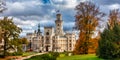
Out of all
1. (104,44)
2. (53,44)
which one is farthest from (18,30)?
(53,44)

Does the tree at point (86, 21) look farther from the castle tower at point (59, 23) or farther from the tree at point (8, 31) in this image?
the castle tower at point (59, 23)

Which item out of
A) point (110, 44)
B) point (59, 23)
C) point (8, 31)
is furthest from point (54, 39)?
point (110, 44)

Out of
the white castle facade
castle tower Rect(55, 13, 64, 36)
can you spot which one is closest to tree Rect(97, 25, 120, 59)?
the white castle facade

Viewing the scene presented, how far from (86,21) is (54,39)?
4524 inches

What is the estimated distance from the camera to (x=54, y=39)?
560ft

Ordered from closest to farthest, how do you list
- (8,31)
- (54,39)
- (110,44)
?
(110,44) < (8,31) < (54,39)

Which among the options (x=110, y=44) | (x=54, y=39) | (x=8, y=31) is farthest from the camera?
(x=54, y=39)

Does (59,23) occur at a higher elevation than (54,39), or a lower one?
higher

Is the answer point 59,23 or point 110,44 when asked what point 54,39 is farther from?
point 110,44

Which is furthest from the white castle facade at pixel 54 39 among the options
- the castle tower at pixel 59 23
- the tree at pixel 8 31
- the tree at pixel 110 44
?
the tree at pixel 110 44

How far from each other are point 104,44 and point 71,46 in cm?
13028

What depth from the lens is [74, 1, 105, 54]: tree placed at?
55.8 meters

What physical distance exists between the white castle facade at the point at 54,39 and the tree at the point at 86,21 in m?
108

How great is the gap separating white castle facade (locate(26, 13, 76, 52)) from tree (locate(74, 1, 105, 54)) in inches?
4269
